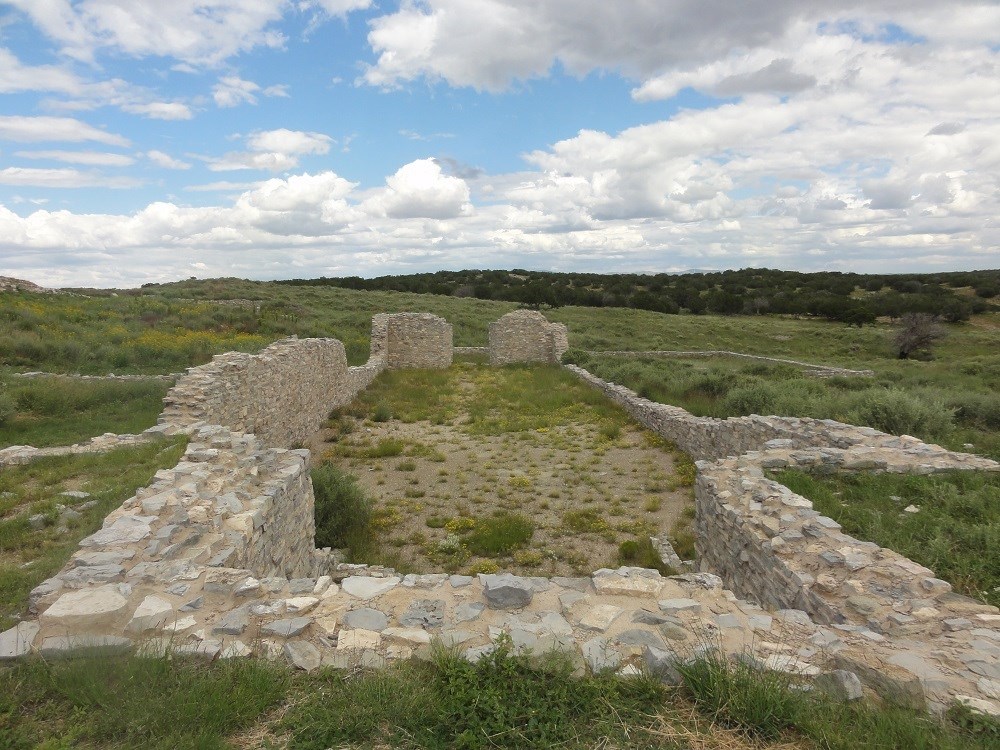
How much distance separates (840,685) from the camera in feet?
9.90

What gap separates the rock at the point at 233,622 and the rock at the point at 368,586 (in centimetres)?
73

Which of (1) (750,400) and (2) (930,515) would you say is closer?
(2) (930,515)

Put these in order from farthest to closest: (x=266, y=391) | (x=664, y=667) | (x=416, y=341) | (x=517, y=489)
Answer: (x=416, y=341), (x=266, y=391), (x=517, y=489), (x=664, y=667)

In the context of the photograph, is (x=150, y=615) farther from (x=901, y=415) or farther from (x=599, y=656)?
(x=901, y=415)

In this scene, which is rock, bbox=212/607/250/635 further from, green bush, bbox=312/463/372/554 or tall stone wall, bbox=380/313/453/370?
tall stone wall, bbox=380/313/453/370

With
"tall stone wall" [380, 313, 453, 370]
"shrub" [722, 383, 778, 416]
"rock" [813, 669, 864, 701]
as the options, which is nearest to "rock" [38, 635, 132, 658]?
"rock" [813, 669, 864, 701]

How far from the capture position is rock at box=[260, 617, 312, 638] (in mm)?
3600

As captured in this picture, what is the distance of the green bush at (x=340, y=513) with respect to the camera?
7.71m

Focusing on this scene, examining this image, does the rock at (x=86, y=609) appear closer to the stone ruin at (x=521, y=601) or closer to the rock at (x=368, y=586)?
the stone ruin at (x=521, y=601)

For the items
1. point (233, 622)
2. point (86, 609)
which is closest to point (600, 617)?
point (233, 622)

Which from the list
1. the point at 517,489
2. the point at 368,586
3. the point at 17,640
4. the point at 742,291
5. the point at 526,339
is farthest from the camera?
the point at 742,291

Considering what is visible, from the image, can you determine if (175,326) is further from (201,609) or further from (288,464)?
(201,609)

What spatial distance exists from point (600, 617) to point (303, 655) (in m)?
2.01

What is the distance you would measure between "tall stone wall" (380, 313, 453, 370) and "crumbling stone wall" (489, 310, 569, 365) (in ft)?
7.78
